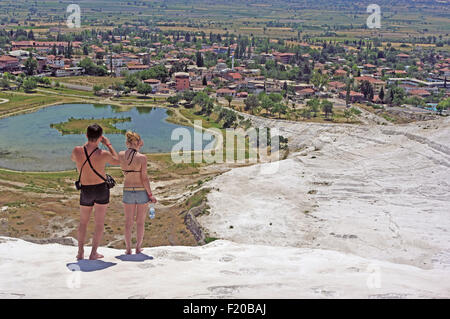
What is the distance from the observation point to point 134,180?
876 centimetres

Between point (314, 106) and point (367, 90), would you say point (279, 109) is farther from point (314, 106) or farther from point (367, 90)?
point (367, 90)

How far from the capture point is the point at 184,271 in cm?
873

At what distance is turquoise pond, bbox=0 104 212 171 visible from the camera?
120ft

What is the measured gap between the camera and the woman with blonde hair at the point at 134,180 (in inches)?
338

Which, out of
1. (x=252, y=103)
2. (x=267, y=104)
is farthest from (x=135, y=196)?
(x=252, y=103)

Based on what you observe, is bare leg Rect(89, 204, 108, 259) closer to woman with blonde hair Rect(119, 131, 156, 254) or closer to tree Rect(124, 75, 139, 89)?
woman with blonde hair Rect(119, 131, 156, 254)

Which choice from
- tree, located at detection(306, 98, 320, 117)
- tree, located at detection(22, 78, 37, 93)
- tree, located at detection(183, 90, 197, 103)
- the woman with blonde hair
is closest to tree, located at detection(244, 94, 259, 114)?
tree, located at detection(306, 98, 320, 117)

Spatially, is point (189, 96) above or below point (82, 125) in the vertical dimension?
above

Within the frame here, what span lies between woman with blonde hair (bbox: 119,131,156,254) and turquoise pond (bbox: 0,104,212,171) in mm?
27280

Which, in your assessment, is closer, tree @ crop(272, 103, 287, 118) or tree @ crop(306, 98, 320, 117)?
tree @ crop(272, 103, 287, 118)

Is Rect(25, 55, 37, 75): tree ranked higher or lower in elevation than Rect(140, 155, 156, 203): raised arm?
higher

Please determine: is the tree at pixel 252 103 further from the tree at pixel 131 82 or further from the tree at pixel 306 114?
the tree at pixel 131 82

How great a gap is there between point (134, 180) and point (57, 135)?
3877 centimetres

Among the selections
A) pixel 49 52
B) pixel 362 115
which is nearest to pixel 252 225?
pixel 362 115
